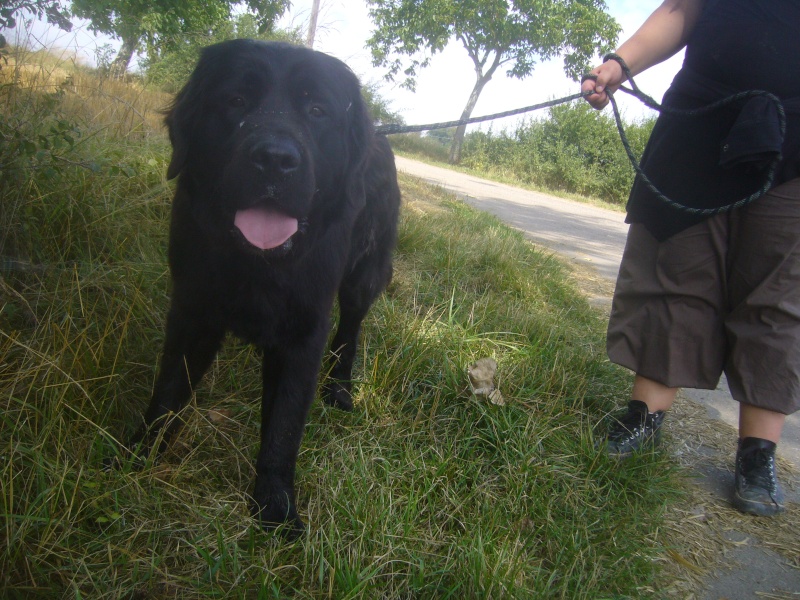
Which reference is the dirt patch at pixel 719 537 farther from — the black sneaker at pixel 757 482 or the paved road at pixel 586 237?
the paved road at pixel 586 237

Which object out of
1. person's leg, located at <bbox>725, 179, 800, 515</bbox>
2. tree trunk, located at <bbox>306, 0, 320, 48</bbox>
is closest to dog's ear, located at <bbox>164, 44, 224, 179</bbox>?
person's leg, located at <bbox>725, 179, 800, 515</bbox>

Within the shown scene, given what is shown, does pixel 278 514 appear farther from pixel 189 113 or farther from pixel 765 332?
pixel 765 332

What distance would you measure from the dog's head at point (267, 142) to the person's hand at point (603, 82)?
0.96m

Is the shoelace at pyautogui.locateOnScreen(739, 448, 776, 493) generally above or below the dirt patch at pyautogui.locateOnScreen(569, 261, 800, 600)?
above

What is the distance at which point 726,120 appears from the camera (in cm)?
216

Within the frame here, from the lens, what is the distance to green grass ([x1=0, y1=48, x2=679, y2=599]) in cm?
139

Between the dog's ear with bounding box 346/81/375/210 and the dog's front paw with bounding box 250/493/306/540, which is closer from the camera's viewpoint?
the dog's front paw with bounding box 250/493/306/540

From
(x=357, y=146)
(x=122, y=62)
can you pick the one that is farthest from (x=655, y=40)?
(x=122, y=62)

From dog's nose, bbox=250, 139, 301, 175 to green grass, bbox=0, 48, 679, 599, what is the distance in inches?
31.7

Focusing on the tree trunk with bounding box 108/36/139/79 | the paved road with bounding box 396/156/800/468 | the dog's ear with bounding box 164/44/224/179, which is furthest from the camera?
the tree trunk with bounding box 108/36/139/79

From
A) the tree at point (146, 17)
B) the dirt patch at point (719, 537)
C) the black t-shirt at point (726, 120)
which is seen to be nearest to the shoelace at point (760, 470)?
the dirt patch at point (719, 537)

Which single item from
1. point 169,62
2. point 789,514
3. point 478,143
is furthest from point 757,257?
point 478,143

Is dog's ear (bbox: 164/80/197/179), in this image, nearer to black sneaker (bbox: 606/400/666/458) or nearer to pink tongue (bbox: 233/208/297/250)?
pink tongue (bbox: 233/208/297/250)

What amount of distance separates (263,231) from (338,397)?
0.94 m
